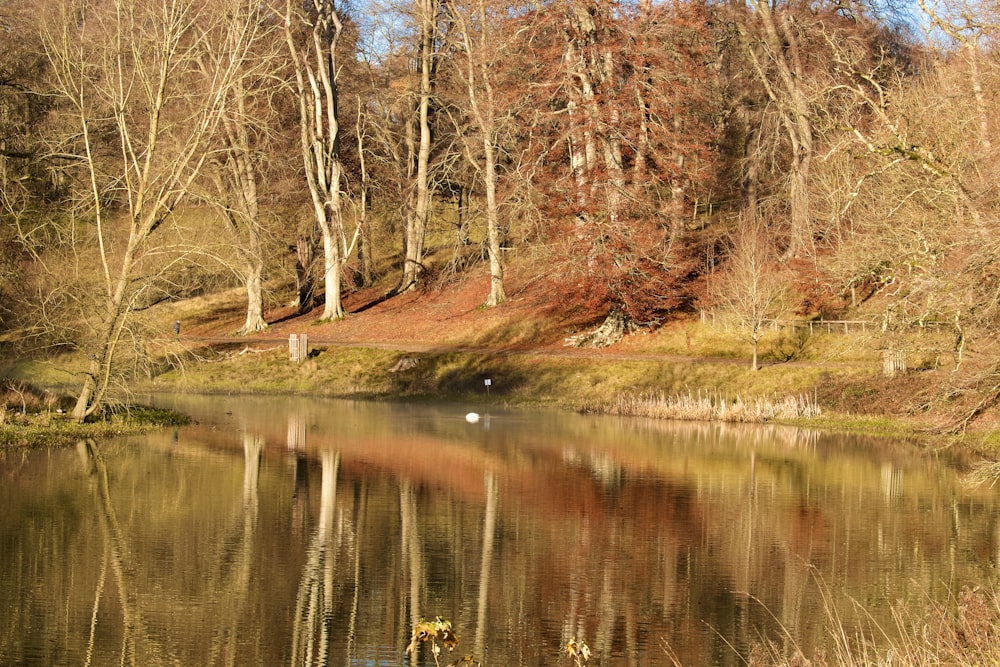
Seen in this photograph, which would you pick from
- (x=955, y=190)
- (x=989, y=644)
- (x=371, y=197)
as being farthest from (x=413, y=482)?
(x=371, y=197)

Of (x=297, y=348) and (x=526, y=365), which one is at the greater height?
(x=297, y=348)

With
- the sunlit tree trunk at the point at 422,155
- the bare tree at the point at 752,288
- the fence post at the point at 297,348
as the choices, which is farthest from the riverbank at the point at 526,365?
the sunlit tree trunk at the point at 422,155

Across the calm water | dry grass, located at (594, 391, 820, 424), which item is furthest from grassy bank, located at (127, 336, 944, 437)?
the calm water

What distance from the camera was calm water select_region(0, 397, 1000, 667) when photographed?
49.2 ft

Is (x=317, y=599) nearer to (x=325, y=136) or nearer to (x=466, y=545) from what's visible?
(x=466, y=545)

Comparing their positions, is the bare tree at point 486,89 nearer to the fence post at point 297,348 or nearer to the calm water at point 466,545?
the fence post at point 297,348

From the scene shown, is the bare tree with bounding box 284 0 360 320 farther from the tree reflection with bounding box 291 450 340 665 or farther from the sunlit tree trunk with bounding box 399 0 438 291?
the tree reflection with bounding box 291 450 340 665

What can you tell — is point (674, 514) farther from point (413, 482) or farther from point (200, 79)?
point (200, 79)

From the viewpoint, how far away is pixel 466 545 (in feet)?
66.6

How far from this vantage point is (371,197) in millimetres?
67438

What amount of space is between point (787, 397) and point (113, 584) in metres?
25.6

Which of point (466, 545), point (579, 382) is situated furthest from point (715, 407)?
point (466, 545)

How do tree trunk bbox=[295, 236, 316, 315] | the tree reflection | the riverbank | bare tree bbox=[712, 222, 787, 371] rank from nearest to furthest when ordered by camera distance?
the tree reflection → the riverbank → bare tree bbox=[712, 222, 787, 371] → tree trunk bbox=[295, 236, 316, 315]

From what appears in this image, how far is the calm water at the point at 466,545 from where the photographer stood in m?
15.0
